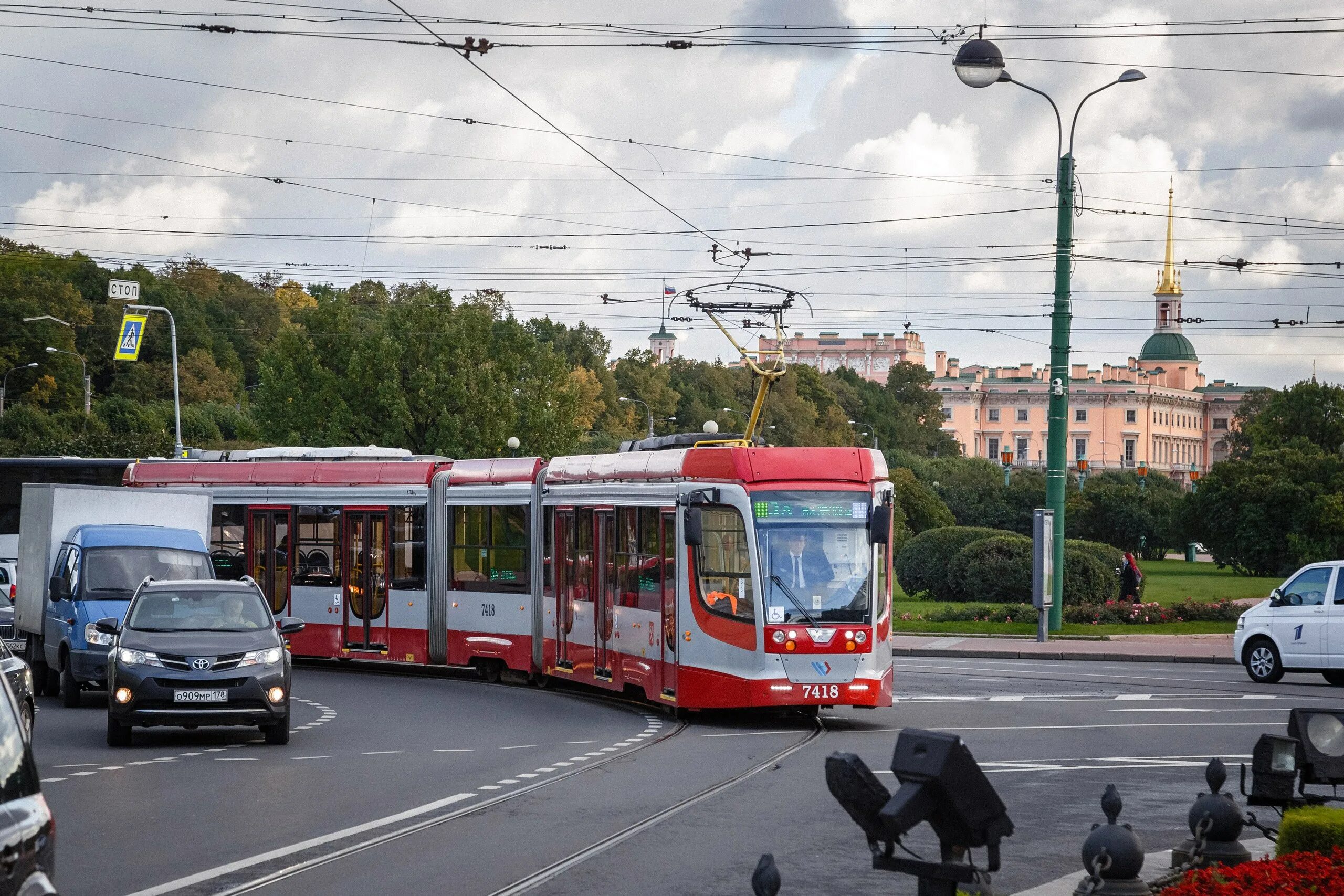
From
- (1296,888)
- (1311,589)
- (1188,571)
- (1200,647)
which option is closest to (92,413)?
(1188,571)

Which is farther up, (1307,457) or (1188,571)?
(1307,457)

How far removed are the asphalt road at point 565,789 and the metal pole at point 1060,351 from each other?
32.7 feet

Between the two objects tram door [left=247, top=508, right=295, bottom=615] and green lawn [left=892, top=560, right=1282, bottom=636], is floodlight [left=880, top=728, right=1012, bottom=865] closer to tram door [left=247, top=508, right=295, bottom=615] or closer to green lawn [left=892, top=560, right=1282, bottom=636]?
tram door [left=247, top=508, right=295, bottom=615]

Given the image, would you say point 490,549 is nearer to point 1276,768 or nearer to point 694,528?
point 694,528

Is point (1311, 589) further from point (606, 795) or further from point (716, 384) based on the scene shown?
point (716, 384)

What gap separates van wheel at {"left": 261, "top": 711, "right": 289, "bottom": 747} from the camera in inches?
680

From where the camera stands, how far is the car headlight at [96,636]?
21984mm

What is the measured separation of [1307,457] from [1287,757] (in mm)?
62948

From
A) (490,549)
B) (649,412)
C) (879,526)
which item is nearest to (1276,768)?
(879,526)

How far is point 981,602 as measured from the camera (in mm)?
43594

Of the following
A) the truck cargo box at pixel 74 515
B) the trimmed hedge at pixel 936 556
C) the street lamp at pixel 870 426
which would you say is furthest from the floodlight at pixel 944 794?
the street lamp at pixel 870 426

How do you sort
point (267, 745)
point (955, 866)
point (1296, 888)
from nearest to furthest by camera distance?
point (955, 866), point (1296, 888), point (267, 745)

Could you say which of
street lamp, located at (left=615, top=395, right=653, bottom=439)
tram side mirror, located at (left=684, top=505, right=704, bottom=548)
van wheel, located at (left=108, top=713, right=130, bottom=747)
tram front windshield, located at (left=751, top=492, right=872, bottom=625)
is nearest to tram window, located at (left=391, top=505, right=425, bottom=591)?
tram side mirror, located at (left=684, top=505, right=704, bottom=548)

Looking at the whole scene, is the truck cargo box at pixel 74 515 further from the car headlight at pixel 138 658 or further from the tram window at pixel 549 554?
the car headlight at pixel 138 658
